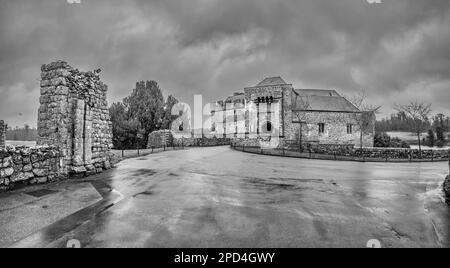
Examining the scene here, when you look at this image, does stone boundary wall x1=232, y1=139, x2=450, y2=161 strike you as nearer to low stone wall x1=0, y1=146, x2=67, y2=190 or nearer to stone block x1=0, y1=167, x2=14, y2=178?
low stone wall x1=0, y1=146, x2=67, y2=190

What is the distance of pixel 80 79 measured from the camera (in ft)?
34.6

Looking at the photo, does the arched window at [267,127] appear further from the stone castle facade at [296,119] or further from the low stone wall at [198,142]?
the low stone wall at [198,142]

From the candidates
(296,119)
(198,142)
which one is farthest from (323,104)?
(198,142)

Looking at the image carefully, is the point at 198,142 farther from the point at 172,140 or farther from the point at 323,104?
the point at 323,104

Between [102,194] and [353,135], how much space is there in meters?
46.0

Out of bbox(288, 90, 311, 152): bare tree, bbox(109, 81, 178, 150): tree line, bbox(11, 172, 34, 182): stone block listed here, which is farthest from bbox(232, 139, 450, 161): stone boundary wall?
bbox(11, 172, 34, 182): stone block

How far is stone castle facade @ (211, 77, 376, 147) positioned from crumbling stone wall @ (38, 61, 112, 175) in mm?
28192

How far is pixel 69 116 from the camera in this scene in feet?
32.6

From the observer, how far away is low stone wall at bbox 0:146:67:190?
7.25 metres

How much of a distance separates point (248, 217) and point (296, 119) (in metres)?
38.7

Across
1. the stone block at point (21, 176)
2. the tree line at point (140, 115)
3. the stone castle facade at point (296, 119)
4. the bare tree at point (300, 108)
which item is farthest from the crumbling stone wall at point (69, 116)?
the bare tree at point (300, 108)

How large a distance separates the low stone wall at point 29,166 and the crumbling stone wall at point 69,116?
0.51 meters

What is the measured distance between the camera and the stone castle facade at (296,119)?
1588 inches
